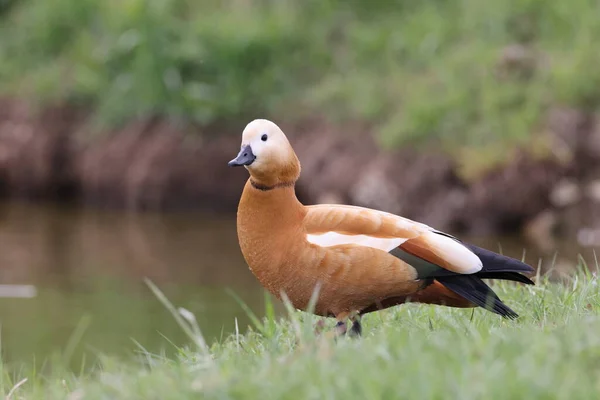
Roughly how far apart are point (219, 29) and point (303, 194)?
112 inches

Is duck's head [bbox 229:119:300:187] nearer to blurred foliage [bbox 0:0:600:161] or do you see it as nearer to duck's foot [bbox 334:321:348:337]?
duck's foot [bbox 334:321:348:337]

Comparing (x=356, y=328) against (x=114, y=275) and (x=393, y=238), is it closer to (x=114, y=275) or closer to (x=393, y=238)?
(x=393, y=238)

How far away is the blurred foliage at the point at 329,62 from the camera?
12023 millimetres

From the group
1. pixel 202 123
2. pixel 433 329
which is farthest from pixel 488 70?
pixel 433 329

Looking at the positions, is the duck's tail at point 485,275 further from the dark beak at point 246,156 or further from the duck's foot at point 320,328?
the dark beak at point 246,156

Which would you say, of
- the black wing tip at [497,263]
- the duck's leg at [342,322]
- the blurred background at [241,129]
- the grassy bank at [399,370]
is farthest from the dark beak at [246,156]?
the blurred background at [241,129]

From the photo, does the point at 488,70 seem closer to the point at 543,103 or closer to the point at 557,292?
the point at 543,103

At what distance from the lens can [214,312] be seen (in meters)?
9.33

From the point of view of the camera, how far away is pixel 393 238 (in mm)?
4461

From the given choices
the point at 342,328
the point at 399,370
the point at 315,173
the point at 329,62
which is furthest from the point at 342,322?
the point at 329,62

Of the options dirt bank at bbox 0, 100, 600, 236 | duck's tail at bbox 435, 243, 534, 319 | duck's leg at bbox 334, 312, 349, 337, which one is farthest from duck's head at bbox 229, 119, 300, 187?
dirt bank at bbox 0, 100, 600, 236

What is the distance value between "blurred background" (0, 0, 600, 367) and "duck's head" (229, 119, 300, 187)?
465 cm

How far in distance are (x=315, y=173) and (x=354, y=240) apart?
26.3 feet

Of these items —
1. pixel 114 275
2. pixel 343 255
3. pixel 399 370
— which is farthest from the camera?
pixel 114 275
